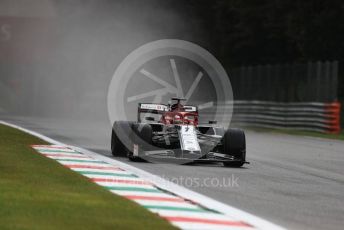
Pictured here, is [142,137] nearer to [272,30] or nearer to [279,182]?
[279,182]

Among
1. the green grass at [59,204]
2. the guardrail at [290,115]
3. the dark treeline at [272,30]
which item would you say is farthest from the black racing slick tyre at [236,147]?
the dark treeline at [272,30]

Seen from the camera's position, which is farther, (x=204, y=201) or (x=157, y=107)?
(x=157, y=107)

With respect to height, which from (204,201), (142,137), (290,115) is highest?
(290,115)

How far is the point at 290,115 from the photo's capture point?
30344 millimetres

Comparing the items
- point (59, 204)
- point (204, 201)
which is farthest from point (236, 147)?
point (59, 204)

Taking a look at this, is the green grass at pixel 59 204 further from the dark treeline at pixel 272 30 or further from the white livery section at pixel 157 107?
the dark treeline at pixel 272 30

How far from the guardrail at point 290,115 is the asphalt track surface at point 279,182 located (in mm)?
8589

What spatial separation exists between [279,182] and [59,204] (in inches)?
166

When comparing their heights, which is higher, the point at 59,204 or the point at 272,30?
the point at 272,30

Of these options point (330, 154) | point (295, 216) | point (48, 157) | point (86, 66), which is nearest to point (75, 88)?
point (86, 66)

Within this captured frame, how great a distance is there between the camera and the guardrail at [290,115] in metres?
27.9

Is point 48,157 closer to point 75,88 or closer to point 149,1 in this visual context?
point 75,88

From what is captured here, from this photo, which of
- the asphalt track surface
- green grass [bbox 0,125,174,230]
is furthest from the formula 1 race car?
green grass [bbox 0,125,174,230]

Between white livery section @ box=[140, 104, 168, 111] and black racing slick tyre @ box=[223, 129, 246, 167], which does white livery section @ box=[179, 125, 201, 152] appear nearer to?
black racing slick tyre @ box=[223, 129, 246, 167]
